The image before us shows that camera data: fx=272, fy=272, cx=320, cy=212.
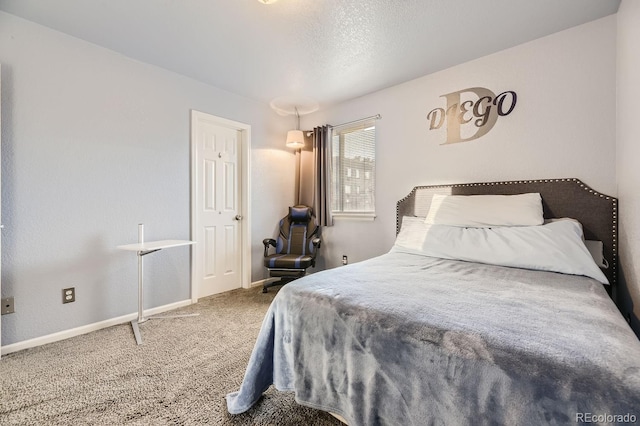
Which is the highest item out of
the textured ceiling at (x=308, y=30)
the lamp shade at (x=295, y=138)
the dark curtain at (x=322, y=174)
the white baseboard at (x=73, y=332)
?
the textured ceiling at (x=308, y=30)

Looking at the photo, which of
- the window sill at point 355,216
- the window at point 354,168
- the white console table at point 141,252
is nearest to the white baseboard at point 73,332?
the white console table at point 141,252

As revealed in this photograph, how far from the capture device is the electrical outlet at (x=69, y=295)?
7.41 ft

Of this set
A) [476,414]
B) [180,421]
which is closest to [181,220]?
[180,421]

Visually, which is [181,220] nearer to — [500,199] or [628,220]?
[500,199]

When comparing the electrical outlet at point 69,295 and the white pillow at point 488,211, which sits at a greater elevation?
the white pillow at point 488,211

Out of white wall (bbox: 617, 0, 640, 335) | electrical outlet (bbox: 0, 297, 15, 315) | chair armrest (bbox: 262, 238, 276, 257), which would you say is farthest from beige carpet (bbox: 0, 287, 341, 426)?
white wall (bbox: 617, 0, 640, 335)

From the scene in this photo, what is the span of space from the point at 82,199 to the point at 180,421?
2.03 m

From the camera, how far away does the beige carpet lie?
4.49 feet

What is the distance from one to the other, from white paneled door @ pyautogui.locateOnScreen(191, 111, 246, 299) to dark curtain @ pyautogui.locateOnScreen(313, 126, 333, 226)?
39.6 inches

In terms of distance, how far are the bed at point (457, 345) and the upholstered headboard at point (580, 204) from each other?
13.8 inches

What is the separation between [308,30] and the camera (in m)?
2.17

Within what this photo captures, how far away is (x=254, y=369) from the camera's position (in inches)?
54.9

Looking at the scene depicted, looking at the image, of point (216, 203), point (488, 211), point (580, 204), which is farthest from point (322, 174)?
point (580, 204)

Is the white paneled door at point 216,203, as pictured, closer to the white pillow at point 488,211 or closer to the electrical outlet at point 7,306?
the electrical outlet at point 7,306
